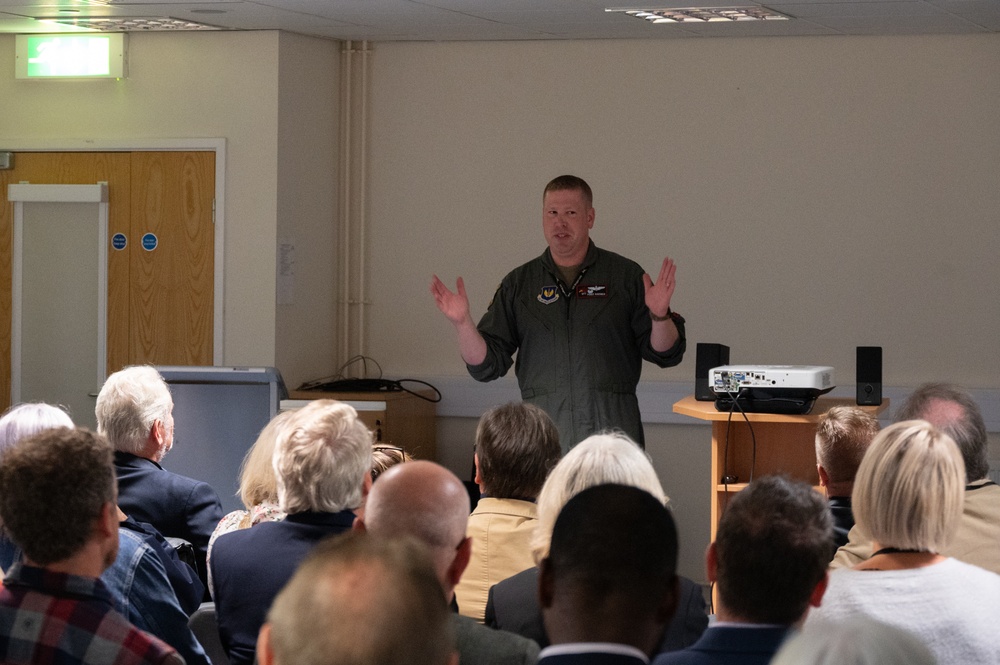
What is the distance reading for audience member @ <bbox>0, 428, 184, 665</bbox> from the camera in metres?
1.95

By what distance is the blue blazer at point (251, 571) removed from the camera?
102 inches

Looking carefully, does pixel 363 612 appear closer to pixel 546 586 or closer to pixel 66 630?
pixel 546 586

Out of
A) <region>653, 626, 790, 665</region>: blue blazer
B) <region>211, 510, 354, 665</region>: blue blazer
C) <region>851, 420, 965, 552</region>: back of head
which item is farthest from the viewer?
<region>211, 510, 354, 665</region>: blue blazer

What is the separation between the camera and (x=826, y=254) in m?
6.61

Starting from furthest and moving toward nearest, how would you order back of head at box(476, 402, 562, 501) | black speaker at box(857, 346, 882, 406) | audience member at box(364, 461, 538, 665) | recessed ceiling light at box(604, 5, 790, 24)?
recessed ceiling light at box(604, 5, 790, 24)
black speaker at box(857, 346, 882, 406)
back of head at box(476, 402, 562, 501)
audience member at box(364, 461, 538, 665)

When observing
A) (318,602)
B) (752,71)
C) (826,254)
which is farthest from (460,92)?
(318,602)

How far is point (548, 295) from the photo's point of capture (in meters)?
4.70

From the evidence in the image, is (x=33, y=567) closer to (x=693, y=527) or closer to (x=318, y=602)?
(x=318, y=602)

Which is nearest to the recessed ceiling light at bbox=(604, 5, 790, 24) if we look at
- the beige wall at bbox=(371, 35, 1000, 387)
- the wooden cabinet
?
the beige wall at bbox=(371, 35, 1000, 387)

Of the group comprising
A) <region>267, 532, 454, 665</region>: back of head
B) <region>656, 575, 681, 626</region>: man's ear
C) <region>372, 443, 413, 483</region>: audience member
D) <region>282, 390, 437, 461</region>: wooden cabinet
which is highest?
<region>267, 532, 454, 665</region>: back of head

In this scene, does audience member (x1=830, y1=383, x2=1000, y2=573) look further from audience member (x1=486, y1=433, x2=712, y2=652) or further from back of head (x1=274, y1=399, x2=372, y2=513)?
back of head (x1=274, y1=399, x2=372, y2=513)

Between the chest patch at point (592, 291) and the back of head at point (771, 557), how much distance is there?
2703mm

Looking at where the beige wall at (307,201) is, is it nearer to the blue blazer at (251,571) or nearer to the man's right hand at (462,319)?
the man's right hand at (462,319)

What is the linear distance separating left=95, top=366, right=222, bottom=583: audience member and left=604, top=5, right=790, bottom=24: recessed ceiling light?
3245mm
